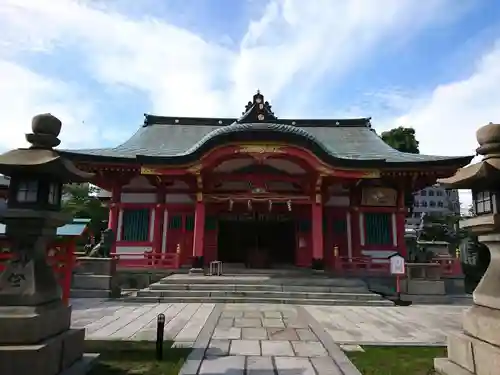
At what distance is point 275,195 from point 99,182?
7.71 metres

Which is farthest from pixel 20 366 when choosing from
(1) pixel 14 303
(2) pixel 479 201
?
(2) pixel 479 201

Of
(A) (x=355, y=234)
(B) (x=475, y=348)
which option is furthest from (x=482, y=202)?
(A) (x=355, y=234)

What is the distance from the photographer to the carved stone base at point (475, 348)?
345 centimetres

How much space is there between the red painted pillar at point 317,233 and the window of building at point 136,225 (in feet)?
23.2

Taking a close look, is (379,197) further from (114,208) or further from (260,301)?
(114,208)

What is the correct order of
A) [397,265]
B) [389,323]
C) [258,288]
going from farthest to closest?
[258,288] < [397,265] < [389,323]

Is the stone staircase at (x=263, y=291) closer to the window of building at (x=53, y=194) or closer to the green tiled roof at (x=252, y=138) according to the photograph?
the green tiled roof at (x=252, y=138)

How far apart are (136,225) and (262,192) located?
5.65 metres

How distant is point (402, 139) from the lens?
125 ft

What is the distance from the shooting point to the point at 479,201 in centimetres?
421

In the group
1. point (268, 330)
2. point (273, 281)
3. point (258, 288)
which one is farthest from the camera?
point (273, 281)

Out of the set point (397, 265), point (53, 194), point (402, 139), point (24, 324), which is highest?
point (402, 139)

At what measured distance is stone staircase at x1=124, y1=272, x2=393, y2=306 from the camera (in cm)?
1044

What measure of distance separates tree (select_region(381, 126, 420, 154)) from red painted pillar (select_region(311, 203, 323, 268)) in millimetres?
26892
